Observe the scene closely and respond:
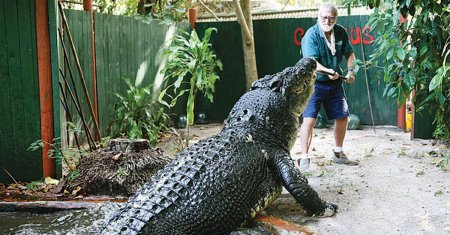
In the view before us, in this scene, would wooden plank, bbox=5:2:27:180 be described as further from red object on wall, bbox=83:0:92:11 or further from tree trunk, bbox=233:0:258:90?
tree trunk, bbox=233:0:258:90

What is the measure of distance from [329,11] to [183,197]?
10.3 feet

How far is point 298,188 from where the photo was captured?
3875 millimetres

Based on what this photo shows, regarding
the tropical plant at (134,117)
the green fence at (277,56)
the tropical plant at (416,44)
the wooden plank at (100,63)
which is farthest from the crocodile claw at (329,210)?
the green fence at (277,56)

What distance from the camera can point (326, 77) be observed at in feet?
18.1

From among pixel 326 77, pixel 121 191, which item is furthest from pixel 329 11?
pixel 121 191

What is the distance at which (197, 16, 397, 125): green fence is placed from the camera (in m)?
9.32

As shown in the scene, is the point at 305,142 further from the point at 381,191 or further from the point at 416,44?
the point at 416,44

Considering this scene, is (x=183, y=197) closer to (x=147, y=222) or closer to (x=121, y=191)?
(x=147, y=222)

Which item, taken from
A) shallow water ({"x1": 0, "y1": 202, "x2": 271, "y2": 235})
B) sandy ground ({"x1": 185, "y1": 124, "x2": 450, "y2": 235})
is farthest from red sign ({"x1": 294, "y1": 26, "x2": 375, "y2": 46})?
shallow water ({"x1": 0, "y1": 202, "x2": 271, "y2": 235})

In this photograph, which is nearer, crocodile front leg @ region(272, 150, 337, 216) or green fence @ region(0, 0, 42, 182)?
crocodile front leg @ region(272, 150, 337, 216)

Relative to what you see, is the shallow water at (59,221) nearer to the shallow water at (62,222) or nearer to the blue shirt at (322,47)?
the shallow water at (62,222)

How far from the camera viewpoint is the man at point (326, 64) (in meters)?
Answer: 5.50

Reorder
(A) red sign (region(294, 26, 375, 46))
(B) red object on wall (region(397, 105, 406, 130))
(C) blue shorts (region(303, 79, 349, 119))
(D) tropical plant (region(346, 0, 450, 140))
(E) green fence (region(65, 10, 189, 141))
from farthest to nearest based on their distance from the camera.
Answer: (A) red sign (region(294, 26, 375, 46)) → (B) red object on wall (region(397, 105, 406, 130)) → (E) green fence (region(65, 10, 189, 141)) → (C) blue shorts (region(303, 79, 349, 119)) → (D) tropical plant (region(346, 0, 450, 140))

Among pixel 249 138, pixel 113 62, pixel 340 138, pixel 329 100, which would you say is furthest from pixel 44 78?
pixel 340 138
